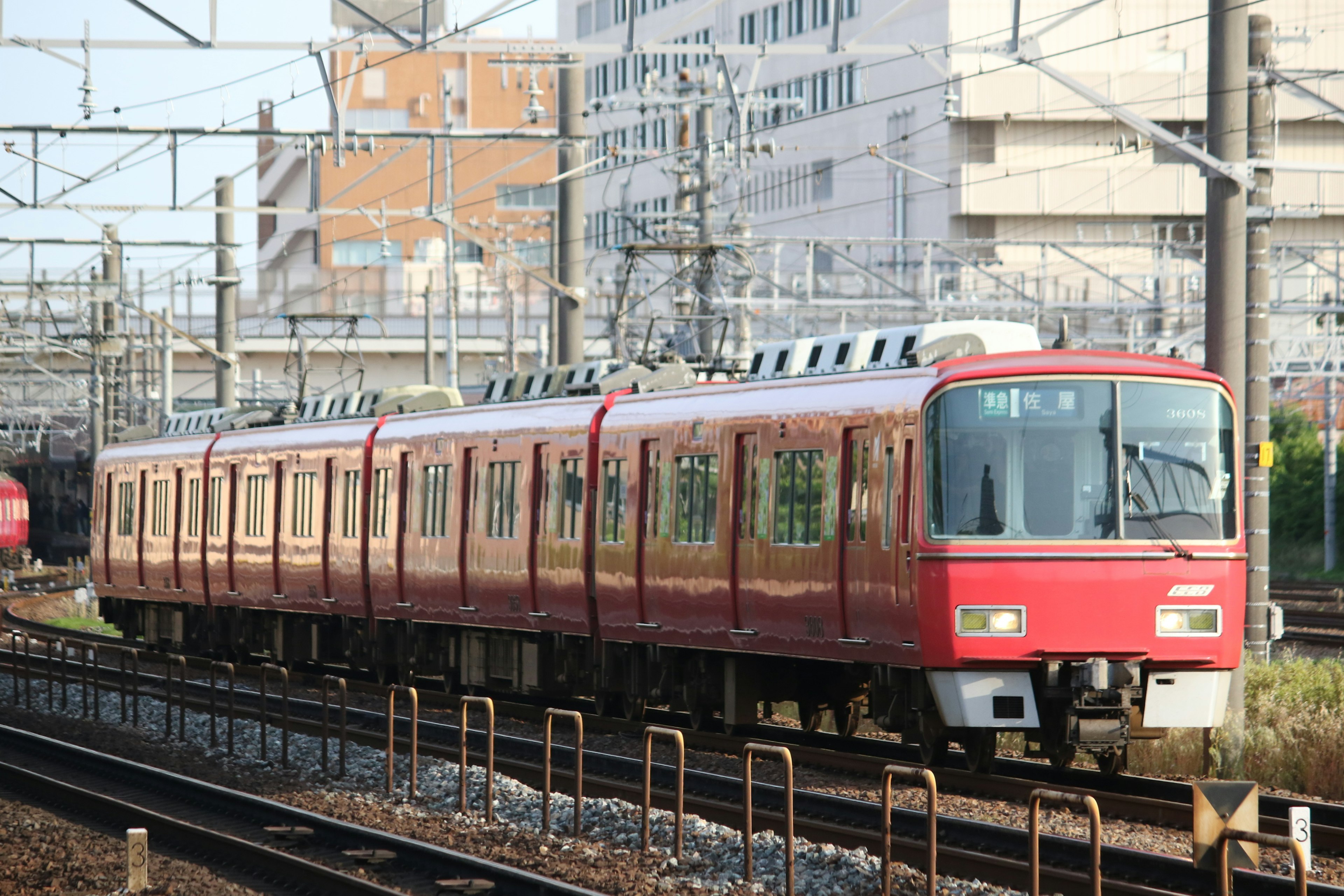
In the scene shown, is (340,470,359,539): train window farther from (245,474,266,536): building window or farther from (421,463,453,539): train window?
(245,474,266,536): building window

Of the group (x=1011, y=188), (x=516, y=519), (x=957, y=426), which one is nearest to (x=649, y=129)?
(x=1011, y=188)

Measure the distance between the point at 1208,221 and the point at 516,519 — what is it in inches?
311

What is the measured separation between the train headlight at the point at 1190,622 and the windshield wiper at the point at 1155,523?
36cm

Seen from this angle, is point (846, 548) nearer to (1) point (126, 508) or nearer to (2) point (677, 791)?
(2) point (677, 791)

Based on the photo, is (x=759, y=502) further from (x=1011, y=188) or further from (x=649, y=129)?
(x=649, y=129)

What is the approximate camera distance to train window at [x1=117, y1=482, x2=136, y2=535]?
32.5 metres

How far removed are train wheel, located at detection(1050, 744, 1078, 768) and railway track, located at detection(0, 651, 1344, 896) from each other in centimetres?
30

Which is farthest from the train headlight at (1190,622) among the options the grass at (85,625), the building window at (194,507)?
the grass at (85,625)

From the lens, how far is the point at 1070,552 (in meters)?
13.6

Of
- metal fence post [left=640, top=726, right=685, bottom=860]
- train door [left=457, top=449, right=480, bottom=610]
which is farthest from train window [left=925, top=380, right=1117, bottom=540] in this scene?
train door [left=457, top=449, right=480, bottom=610]

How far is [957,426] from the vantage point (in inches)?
541

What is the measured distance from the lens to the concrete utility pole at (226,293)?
124 ft

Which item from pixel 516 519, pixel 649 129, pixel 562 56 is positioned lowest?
pixel 516 519

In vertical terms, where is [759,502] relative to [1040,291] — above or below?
below
